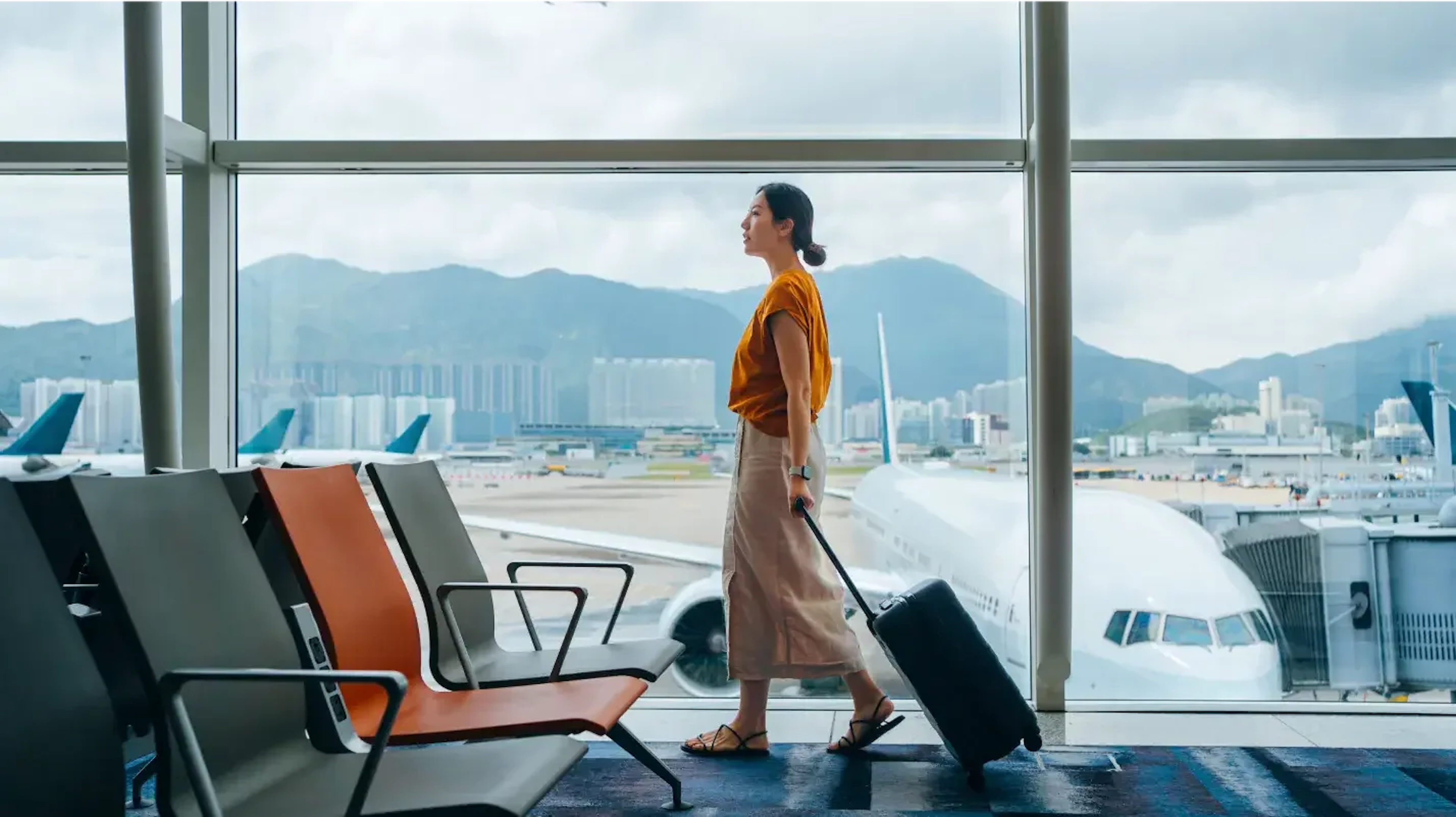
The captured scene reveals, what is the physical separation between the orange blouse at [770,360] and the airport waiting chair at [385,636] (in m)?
0.78

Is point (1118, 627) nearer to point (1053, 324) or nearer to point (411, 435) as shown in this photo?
point (1053, 324)

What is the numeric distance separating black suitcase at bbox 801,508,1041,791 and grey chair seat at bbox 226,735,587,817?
3.68 feet

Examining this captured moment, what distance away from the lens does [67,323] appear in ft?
12.8

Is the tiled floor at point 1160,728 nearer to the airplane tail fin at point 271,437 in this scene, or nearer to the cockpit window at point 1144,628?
the cockpit window at point 1144,628

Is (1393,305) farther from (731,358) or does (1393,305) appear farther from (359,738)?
(359,738)

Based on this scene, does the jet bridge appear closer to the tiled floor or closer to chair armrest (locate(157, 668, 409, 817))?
the tiled floor

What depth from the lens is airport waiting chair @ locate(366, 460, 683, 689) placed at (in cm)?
251

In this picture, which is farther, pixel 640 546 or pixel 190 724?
pixel 640 546

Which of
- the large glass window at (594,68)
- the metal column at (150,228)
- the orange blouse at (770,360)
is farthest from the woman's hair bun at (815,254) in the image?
A: the metal column at (150,228)

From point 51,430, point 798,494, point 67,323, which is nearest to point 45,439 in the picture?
point 51,430

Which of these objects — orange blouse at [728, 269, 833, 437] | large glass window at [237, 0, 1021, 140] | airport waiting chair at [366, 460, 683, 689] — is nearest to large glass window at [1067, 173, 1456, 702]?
large glass window at [237, 0, 1021, 140]

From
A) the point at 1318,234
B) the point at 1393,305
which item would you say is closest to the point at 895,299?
the point at 1318,234

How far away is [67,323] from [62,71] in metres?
0.90

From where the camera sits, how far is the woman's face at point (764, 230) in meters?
3.17
